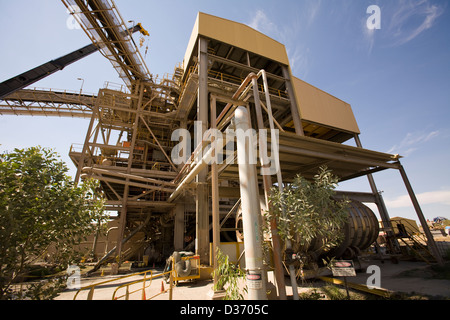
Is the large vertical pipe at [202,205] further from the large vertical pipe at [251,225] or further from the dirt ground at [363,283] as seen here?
the large vertical pipe at [251,225]

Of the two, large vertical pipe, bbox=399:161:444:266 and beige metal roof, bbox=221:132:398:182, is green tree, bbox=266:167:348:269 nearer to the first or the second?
beige metal roof, bbox=221:132:398:182

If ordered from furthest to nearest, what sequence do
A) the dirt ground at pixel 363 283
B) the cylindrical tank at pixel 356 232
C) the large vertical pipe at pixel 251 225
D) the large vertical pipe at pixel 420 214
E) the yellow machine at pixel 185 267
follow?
1. the large vertical pipe at pixel 420 214
2. the cylindrical tank at pixel 356 232
3. the yellow machine at pixel 185 267
4. the dirt ground at pixel 363 283
5. the large vertical pipe at pixel 251 225

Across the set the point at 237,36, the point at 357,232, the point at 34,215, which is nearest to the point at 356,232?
the point at 357,232

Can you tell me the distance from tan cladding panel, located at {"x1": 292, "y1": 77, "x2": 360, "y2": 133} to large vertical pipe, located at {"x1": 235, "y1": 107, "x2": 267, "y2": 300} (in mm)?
14229

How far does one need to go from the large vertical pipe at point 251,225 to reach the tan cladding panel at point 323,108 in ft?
46.7

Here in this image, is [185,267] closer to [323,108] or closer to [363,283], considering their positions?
[363,283]

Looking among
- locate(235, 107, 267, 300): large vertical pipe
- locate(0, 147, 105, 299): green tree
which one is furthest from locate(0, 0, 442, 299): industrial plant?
locate(0, 147, 105, 299): green tree

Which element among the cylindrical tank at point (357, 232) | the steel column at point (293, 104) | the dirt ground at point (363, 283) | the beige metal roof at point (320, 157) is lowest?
the dirt ground at point (363, 283)

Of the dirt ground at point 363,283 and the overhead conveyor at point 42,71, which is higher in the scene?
the overhead conveyor at point 42,71

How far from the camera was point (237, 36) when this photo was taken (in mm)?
17391

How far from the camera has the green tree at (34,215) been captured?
12.0ft

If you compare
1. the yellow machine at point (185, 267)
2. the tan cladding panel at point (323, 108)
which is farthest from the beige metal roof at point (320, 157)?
the tan cladding panel at point (323, 108)

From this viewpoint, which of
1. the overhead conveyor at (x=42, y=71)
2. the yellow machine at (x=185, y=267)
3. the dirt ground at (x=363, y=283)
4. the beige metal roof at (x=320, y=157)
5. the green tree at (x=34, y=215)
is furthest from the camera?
the overhead conveyor at (x=42, y=71)

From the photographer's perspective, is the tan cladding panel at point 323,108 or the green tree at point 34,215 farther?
the tan cladding panel at point 323,108
